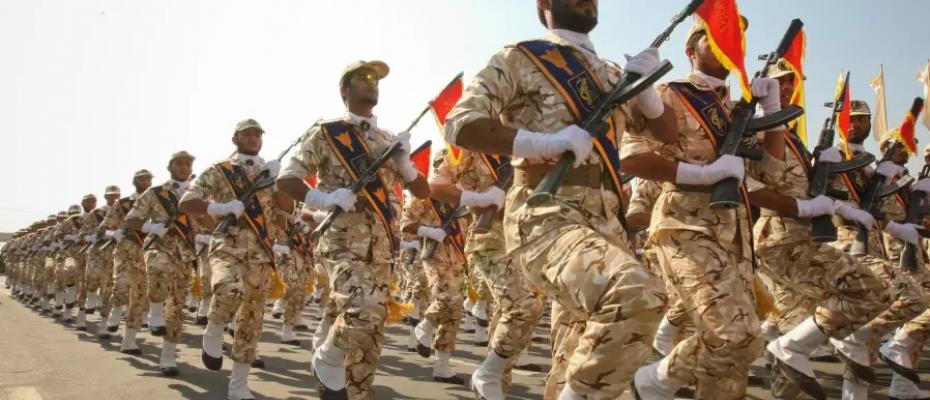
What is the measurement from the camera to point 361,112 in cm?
569

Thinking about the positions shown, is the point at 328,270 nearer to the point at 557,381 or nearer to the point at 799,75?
the point at 557,381

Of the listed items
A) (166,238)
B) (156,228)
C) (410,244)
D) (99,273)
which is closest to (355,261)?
(156,228)

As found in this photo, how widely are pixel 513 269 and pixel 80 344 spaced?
857 centimetres

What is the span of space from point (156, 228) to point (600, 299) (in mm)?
7857

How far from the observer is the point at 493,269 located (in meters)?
5.99

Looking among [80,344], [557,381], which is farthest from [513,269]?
[80,344]

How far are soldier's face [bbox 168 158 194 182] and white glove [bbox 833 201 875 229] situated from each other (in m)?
8.22

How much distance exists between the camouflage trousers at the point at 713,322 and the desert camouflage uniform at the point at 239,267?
4154 millimetres

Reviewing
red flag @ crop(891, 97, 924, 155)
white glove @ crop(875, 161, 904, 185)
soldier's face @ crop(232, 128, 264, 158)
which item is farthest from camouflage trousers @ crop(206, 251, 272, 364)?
red flag @ crop(891, 97, 924, 155)

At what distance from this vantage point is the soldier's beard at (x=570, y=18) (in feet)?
11.5

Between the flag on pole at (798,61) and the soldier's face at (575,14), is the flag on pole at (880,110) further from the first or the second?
the soldier's face at (575,14)

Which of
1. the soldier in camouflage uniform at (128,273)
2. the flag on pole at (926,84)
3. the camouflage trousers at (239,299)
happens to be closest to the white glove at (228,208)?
the camouflage trousers at (239,299)

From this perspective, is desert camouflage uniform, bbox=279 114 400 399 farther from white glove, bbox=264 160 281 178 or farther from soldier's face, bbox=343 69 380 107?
white glove, bbox=264 160 281 178

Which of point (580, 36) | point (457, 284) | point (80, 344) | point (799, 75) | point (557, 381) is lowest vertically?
point (80, 344)
